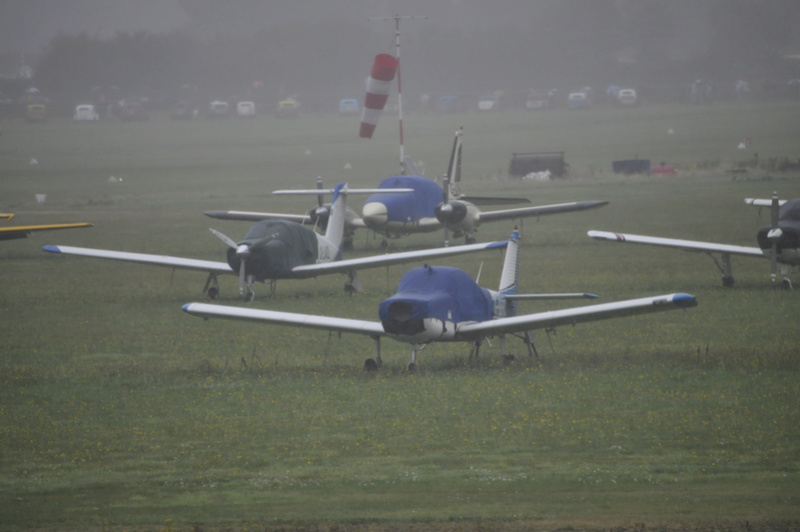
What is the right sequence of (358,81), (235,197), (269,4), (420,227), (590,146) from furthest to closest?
1. (269,4)
2. (358,81)
3. (590,146)
4. (235,197)
5. (420,227)

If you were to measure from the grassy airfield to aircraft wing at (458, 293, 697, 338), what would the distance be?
73cm

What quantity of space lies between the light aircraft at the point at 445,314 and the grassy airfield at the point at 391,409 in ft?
2.22

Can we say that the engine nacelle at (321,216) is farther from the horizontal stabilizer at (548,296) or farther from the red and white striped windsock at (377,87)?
the horizontal stabilizer at (548,296)

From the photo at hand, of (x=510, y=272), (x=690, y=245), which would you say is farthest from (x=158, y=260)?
(x=690, y=245)

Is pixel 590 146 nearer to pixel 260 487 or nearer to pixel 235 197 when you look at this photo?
pixel 235 197

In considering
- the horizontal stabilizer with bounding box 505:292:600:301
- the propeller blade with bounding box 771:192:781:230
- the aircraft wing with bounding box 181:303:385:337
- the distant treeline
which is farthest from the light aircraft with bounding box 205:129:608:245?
the distant treeline

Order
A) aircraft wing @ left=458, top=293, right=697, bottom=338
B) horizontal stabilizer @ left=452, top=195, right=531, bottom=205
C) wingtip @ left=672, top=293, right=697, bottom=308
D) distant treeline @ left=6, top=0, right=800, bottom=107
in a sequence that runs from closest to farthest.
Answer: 1. wingtip @ left=672, top=293, right=697, bottom=308
2. aircraft wing @ left=458, top=293, right=697, bottom=338
3. horizontal stabilizer @ left=452, top=195, right=531, bottom=205
4. distant treeline @ left=6, top=0, right=800, bottom=107

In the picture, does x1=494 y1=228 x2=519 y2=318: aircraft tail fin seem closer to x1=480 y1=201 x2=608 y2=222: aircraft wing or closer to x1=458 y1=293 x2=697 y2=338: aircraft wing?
x1=458 y1=293 x2=697 y2=338: aircraft wing

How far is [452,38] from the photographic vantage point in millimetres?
137375

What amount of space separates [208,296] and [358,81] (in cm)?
11153

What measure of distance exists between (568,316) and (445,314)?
1806 mm

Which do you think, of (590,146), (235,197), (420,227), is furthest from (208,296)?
(590,146)

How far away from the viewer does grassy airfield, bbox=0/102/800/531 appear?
37.1 feet

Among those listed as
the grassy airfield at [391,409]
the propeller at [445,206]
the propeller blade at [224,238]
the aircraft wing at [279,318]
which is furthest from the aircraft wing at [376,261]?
the propeller at [445,206]
